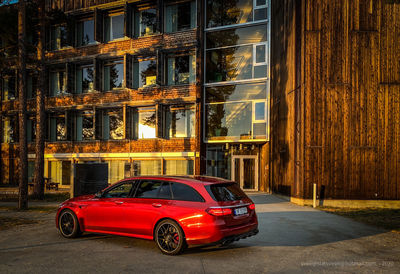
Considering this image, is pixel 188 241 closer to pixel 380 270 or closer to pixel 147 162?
pixel 380 270

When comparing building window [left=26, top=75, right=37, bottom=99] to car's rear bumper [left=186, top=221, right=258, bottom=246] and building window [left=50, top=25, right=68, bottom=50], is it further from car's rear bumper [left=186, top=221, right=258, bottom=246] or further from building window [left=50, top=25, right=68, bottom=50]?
Answer: car's rear bumper [left=186, top=221, right=258, bottom=246]

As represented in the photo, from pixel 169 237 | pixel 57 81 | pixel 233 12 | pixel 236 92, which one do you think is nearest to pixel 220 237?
pixel 169 237

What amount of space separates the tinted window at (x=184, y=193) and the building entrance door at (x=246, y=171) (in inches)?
550

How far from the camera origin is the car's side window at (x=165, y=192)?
21.4 ft

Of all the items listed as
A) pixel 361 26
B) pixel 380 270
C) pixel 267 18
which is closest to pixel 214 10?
pixel 267 18

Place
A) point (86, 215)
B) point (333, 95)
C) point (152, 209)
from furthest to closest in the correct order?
point (333, 95) < point (86, 215) < point (152, 209)

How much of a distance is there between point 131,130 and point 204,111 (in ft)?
16.6

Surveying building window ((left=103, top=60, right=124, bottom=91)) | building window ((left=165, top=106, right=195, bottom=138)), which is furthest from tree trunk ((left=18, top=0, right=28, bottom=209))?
building window ((left=165, top=106, right=195, bottom=138))

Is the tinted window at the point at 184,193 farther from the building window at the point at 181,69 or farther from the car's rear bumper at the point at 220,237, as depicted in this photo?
the building window at the point at 181,69

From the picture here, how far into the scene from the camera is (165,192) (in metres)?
6.59

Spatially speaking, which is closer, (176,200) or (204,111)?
(176,200)

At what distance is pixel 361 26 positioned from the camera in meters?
13.9

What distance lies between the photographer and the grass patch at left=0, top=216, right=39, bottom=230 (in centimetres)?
929

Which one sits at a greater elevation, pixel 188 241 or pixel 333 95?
pixel 333 95
